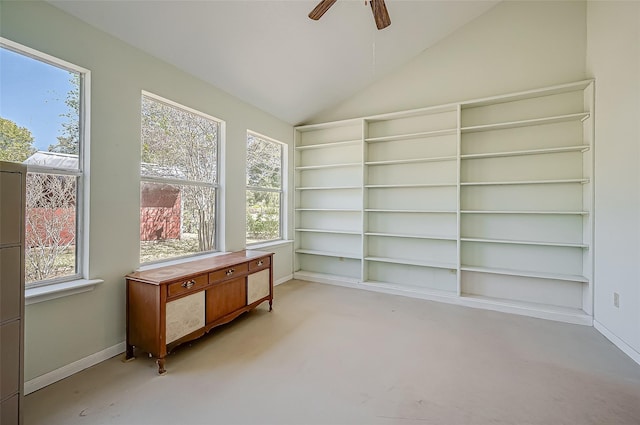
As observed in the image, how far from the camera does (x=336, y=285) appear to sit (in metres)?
4.46

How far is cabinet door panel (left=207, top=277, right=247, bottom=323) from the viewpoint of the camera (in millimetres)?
2596

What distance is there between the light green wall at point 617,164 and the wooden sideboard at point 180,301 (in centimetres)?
355

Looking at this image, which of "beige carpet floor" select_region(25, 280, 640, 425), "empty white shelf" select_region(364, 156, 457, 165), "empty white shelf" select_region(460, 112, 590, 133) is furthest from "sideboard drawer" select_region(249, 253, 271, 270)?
"empty white shelf" select_region(460, 112, 590, 133)

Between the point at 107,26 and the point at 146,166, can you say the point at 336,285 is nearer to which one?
the point at 146,166

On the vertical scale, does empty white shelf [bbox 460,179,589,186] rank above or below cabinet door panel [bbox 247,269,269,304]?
above

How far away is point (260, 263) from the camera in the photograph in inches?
129

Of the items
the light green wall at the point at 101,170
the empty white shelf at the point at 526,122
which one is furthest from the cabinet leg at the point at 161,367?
the empty white shelf at the point at 526,122

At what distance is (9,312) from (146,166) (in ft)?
5.42

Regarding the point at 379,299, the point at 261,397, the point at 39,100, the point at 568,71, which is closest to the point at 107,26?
the point at 39,100

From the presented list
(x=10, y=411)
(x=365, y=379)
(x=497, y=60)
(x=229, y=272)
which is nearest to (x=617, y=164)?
(x=497, y=60)

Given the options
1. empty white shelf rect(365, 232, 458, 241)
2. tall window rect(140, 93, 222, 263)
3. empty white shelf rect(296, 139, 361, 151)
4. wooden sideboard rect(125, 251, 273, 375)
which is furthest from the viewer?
empty white shelf rect(296, 139, 361, 151)

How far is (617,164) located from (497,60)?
1.92 metres

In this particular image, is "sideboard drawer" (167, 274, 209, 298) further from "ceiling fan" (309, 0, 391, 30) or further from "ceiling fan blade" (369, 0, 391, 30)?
"ceiling fan blade" (369, 0, 391, 30)

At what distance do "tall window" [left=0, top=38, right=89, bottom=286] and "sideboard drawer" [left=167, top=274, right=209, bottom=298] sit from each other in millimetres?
712
